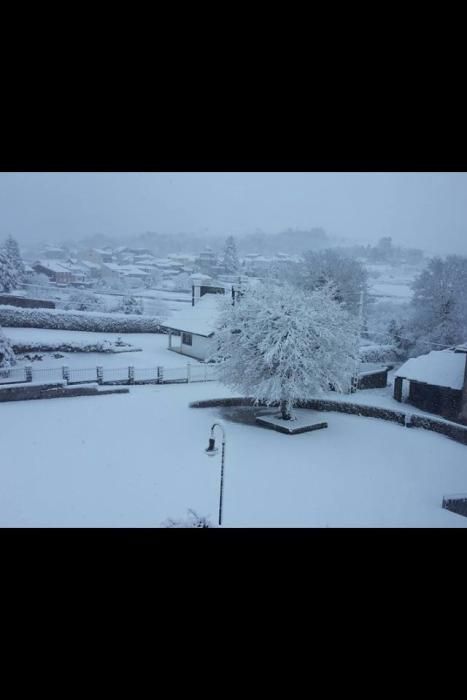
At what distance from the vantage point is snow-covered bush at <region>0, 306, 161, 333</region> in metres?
5.18

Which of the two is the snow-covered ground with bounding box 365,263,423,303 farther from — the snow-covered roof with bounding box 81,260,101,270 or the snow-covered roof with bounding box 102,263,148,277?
the snow-covered roof with bounding box 81,260,101,270

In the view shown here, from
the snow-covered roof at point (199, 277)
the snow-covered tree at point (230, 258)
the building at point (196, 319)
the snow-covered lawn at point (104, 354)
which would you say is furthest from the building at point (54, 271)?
the snow-covered tree at point (230, 258)

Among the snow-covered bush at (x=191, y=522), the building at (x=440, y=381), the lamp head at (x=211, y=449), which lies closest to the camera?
the snow-covered bush at (x=191, y=522)

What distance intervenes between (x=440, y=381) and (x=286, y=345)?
72.7 inches

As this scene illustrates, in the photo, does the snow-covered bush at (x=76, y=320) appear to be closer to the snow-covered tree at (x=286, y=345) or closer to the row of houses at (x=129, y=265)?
the row of houses at (x=129, y=265)

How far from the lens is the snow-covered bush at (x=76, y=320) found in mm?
5176

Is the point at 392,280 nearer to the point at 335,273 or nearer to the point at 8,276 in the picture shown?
the point at 335,273

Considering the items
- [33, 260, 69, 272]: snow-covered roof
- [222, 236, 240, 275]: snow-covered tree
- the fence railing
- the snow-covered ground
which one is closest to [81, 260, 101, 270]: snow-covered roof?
[33, 260, 69, 272]: snow-covered roof

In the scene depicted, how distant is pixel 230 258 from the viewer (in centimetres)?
548

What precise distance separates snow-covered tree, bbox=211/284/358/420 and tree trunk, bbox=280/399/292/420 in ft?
0.04

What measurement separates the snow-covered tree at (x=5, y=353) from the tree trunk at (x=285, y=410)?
3.11 meters
